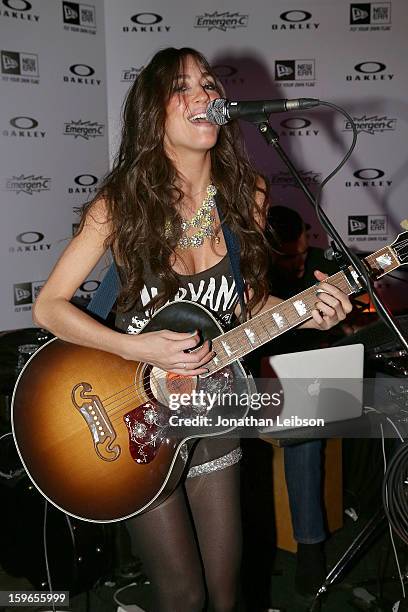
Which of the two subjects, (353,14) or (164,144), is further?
(353,14)

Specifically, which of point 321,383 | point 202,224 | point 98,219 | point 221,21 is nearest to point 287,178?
point 221,21

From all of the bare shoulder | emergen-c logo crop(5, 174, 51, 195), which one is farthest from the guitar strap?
emergen-c logo crop(5, 174, 51, 195)

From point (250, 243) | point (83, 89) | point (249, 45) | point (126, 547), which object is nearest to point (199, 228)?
point (250, 243)

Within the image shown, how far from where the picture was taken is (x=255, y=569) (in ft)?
10.7

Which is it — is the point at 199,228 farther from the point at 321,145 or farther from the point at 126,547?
the point at 321,145

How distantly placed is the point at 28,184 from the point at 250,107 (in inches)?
119

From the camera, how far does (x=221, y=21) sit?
482 centimetres

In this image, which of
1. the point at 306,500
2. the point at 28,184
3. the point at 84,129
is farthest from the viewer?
the point at 84,129

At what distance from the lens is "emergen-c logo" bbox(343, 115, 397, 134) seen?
16.4 feet

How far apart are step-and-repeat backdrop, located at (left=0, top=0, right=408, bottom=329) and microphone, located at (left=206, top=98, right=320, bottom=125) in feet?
9.05

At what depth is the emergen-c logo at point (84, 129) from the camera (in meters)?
4.56

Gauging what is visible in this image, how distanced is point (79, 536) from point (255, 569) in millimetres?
863

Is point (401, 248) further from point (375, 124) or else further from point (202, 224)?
point (375, 124)

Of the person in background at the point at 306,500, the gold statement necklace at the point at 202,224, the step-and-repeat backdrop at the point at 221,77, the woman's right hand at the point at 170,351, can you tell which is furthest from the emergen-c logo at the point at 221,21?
the woman's right hand at the point at 170,351
